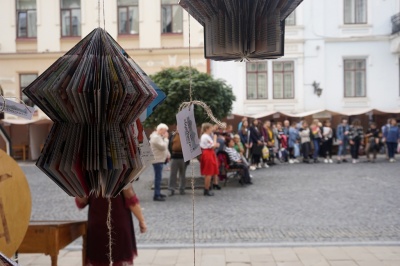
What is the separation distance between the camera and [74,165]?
1.54 meters

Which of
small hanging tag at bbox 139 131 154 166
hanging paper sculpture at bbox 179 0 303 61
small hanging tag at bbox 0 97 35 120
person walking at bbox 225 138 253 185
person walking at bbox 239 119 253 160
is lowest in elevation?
person walking at bbox 225 138 253 185

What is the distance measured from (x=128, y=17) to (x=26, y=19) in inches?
140

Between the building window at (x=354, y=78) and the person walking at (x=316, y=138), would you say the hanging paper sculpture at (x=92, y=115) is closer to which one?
A: the person walking at (x=316, y=138)

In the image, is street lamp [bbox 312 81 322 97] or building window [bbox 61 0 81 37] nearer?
building window [bbox 61 0 81 37]

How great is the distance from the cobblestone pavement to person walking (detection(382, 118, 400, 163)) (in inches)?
116

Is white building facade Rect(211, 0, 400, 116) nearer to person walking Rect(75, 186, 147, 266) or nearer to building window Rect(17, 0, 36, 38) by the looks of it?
building window Rect(17, 0, 36, 38)

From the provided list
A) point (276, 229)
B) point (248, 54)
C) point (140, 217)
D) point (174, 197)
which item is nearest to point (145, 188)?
point (174, 197)

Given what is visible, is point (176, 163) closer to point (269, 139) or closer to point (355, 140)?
point (269, 139)

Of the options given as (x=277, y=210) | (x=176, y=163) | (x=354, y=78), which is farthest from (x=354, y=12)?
(x=277, y=210)

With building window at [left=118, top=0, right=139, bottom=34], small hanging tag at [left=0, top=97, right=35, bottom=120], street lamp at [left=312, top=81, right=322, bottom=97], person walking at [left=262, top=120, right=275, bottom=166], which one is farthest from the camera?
street lamp at [left=312, top=81, right=322, bottom=97]

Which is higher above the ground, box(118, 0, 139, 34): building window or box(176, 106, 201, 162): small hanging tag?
box(118, 0, 139, 34): building window

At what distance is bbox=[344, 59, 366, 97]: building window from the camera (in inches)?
758

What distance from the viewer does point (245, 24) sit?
71.1 inches

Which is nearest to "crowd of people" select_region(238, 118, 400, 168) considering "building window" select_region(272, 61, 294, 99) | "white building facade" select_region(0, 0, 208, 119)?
"building window" select_region(272, 61, 294, 99)
